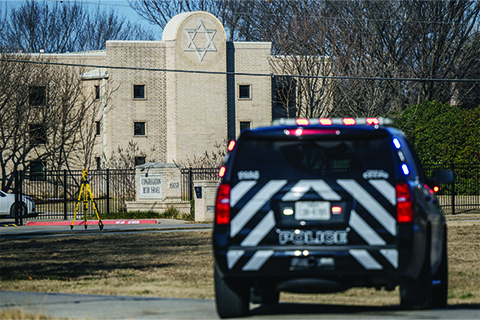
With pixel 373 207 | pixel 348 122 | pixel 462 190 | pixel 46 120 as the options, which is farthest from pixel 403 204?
pixel 46 120

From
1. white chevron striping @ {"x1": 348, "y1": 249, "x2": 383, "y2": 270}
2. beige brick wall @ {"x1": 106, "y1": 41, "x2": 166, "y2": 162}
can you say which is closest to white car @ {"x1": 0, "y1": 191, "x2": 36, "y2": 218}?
beige brick wall @ {"x1": 106, "y1": 41, "x2": 166, "y2": 162}

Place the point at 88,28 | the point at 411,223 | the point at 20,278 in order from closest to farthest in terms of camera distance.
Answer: the point at 411,223, the point at 20,278, the point at 88,28

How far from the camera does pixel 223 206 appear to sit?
6.28 meters

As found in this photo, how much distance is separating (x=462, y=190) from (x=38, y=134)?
23.8 meters

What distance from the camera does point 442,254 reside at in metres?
7.54

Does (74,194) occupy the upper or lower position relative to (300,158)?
lower

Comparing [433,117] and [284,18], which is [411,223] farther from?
[284,18]

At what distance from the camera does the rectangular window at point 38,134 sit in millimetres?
40312

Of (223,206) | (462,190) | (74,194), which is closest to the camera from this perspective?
(223,206)

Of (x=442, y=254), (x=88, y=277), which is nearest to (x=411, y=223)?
(x=442, y=254)

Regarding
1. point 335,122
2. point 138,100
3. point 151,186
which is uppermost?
point 138,100

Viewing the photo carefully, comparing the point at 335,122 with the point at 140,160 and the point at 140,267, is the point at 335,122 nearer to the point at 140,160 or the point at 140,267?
the point at 140,267

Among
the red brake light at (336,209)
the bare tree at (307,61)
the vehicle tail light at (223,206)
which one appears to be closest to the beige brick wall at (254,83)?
the bare tree at (307,61)

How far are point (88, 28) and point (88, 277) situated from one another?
5209cm
